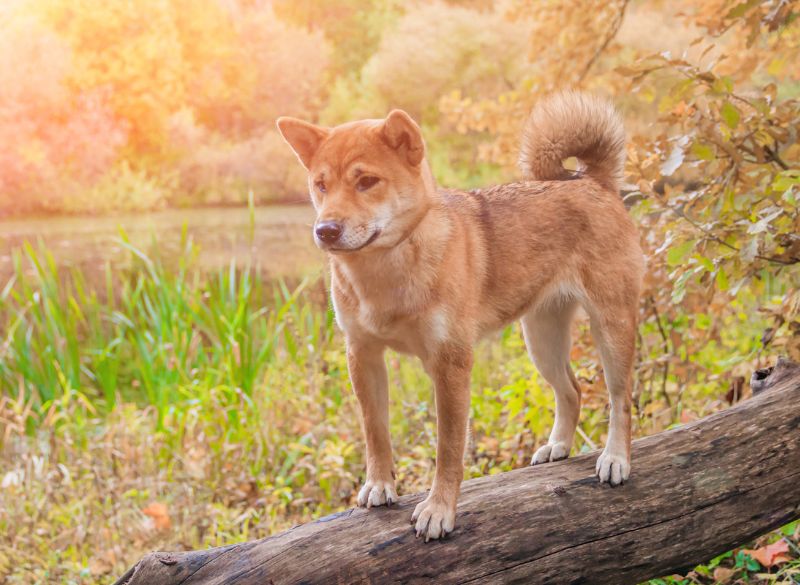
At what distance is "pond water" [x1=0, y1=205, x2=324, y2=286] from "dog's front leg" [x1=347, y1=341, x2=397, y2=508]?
4.61m

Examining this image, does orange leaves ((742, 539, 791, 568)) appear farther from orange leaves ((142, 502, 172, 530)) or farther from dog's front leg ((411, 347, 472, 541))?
orange leaves ((142, 502, 172, 530))

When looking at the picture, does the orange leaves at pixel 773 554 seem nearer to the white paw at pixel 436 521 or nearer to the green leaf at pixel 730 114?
the white paw at pixel 436 521

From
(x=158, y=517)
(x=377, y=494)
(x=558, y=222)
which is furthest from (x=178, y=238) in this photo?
(x=377, y=494)

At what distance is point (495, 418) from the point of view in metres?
4.37

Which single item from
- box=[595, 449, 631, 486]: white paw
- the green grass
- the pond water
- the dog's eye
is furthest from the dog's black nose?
the pond water

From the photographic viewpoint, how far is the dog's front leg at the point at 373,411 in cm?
256

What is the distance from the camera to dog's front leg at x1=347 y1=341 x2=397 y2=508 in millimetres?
2559

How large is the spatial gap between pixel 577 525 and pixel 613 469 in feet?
0.86

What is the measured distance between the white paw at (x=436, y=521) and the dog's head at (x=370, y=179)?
733 millimetres

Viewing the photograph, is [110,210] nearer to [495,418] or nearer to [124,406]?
[124,406]

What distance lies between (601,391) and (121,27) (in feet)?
19.7

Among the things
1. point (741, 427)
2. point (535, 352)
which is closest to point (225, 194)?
point (535, 352)

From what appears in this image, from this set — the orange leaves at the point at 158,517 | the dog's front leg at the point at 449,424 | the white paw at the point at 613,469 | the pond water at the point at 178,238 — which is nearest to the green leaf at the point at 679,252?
the white paw at the point at 613,469

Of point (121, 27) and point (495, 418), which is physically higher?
point (121, 27)
